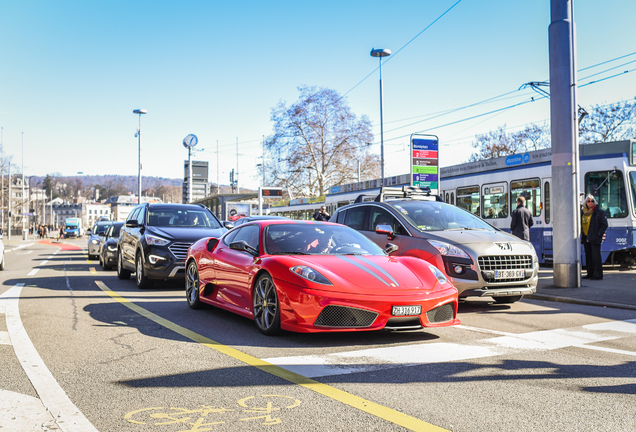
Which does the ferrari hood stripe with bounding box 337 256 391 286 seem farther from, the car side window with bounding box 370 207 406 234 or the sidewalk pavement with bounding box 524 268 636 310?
the sidewalk pavement with bounding box 524 268 636 310

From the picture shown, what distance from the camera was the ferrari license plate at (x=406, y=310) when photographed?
5672 mm

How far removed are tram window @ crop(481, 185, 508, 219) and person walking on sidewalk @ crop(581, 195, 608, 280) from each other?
5321mm

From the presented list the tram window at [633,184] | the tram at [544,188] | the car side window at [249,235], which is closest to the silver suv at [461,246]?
the car side window at [249,235]

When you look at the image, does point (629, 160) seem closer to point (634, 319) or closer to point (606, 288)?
point (606, 288)

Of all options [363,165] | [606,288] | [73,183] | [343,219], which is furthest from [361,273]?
[73,183]

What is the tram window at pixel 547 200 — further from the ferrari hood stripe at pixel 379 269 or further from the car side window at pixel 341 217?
the ferrari hood stripe at pixel 379 269

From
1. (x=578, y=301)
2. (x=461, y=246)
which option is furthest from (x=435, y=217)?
(x=578, y=301)

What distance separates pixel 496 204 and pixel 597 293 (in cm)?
873

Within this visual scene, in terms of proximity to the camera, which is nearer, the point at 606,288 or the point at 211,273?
the point at 211,273

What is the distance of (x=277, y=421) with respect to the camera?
343 cm

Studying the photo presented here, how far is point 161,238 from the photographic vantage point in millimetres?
11039

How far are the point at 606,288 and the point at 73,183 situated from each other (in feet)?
678

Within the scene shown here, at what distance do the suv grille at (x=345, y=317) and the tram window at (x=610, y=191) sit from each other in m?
11.7

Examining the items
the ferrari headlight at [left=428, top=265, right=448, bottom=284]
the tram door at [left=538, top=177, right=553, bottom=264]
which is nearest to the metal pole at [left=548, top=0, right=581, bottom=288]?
the ferrari headlight at [left=428, top=265, right=448, bottom=284]
